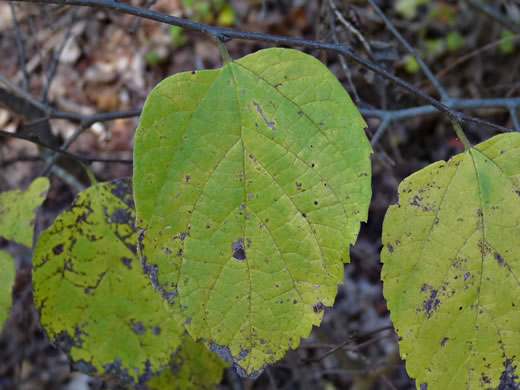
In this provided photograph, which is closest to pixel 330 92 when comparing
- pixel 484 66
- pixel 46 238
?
pixel 46 238

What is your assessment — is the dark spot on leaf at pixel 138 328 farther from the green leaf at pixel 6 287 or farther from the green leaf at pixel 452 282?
the green leaf at pixel 452 282

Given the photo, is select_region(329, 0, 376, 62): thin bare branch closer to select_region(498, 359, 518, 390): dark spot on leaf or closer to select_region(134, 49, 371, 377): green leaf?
select_region(134, 49, 371, 377): green leaf

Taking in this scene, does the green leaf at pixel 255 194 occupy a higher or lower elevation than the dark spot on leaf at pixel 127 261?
higher

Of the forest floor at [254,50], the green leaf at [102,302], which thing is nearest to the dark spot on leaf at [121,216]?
the green leaf at [102,302]

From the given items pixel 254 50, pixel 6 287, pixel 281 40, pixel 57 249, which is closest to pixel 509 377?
pixel 281 40

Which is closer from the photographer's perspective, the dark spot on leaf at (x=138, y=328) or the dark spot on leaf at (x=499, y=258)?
the dark spot on leaf at (x=499, y=258)
